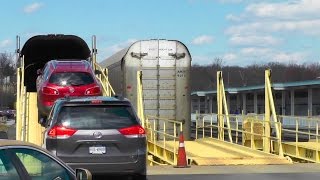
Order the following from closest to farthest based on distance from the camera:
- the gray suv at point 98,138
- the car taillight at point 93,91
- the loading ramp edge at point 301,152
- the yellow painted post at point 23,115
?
the gray suv at point 98,138 < the car taillight at point 93,91 < the loading ramp edge at point 301,152 < the yellow painted post at point 23,115

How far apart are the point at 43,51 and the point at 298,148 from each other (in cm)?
1025

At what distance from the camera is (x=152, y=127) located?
18.9 metres

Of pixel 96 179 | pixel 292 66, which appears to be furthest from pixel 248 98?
pixel 96 179

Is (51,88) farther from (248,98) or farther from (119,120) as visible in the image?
(248,98)

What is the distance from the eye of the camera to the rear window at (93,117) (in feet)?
32.4

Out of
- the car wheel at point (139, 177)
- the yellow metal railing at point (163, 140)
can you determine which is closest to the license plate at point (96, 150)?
the car wheel at point (139, 177)

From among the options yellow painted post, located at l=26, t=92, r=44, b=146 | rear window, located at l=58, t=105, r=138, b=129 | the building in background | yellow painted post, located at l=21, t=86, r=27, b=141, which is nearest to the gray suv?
rear window, located at l=58, t=105, r=138, b=129

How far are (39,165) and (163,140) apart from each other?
46.2ft

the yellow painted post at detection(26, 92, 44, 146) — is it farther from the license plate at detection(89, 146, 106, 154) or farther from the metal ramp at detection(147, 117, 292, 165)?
the license plate at detection(89, 146, 106, 154)

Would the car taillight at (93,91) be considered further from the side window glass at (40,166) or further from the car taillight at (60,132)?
the side window glass at (40,166)

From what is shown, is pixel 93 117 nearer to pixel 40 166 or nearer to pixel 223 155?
pixel 40 166

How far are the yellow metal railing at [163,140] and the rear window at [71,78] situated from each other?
2.52 m

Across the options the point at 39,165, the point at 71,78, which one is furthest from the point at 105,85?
the point at 39,165

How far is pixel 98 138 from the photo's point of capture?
384 inches
